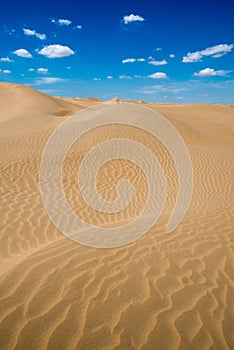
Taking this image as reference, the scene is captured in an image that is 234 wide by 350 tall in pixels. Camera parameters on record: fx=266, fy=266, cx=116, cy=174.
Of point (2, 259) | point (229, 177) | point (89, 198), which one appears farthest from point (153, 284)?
point (229, 177)

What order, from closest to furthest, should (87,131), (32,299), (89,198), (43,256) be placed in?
(32,299)
(43,256)
(89,198)
(87,131)

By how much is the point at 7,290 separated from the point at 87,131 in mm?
12750

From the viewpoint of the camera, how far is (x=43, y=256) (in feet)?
13.0

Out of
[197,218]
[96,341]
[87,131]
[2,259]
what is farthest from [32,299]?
[87,131]

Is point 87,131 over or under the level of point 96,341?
over

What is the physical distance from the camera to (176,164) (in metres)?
12.1

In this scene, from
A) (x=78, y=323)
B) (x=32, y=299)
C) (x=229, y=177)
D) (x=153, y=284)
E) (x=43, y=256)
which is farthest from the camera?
(x=229, y=177)

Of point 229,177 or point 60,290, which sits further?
point 229,177

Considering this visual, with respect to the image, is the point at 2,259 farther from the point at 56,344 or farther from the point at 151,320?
the point at 151,320

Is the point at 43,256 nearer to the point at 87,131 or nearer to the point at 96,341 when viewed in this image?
the point at 96,341

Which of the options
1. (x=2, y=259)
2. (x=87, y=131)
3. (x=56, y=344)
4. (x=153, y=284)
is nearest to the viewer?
(x=56, y=344)

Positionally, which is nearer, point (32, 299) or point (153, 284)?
point (32, 299)

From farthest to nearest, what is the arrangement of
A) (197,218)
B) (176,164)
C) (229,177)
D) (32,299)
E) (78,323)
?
(176,164) → (229,177) → (197,218) → (32,299) → (78,323)

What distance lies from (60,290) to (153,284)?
1.15 metres
